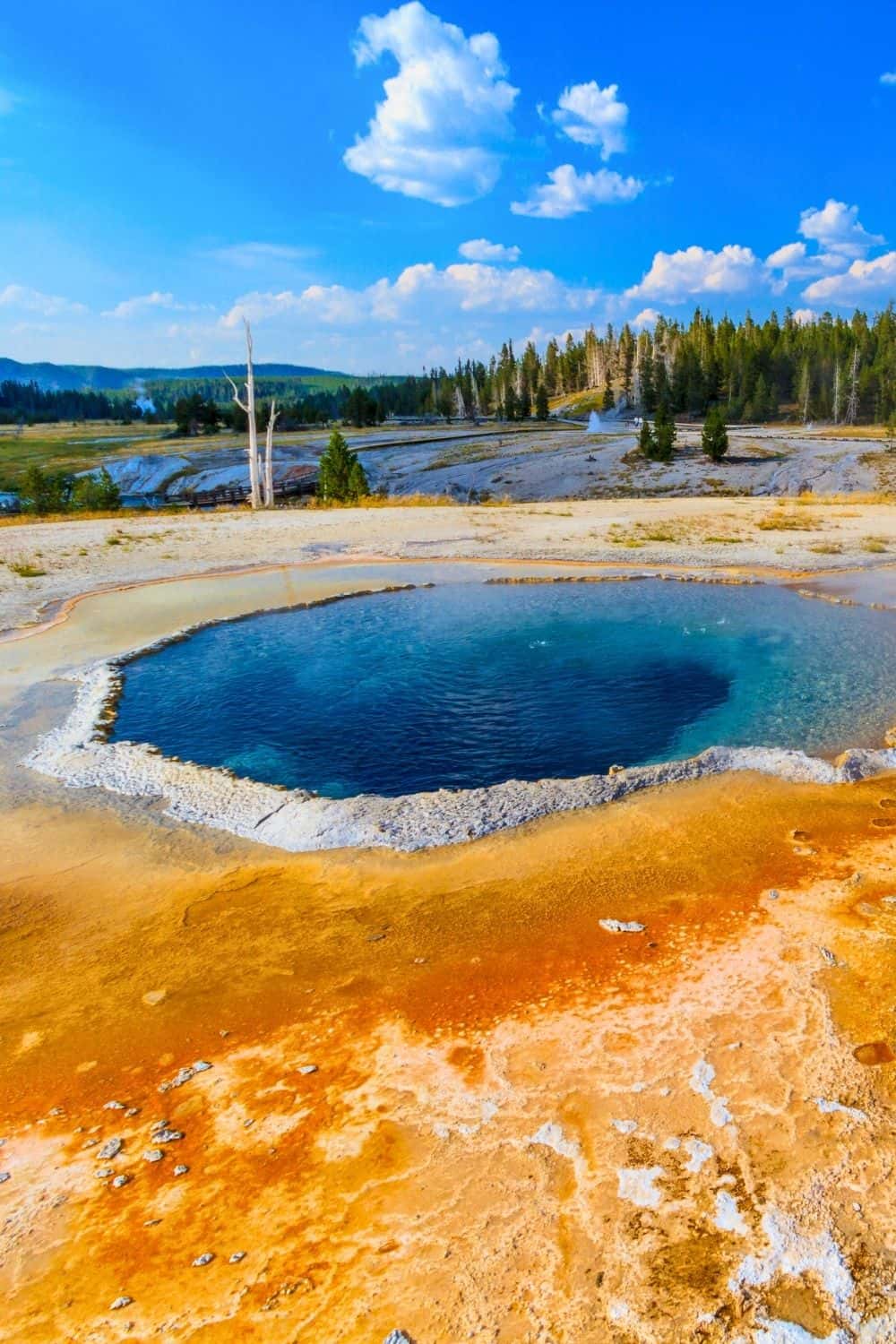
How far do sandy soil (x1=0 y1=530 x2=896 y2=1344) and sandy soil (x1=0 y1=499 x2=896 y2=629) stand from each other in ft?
46.1

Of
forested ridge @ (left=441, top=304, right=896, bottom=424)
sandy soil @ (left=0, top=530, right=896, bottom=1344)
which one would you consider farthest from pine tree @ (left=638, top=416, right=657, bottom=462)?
sandy soil @ (left=0, top=530, right=896, bottom=1344)

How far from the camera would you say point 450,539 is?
1136 inches

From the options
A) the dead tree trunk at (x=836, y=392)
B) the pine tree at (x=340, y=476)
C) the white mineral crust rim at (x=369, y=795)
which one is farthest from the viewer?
the dead tree trunk at (x=836, y=392)

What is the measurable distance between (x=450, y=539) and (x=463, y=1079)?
24.7 m

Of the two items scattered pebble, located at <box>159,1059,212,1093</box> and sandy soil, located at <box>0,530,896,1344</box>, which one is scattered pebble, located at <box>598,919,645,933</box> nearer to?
sandy soil, located at <box>0,530,896,1344</box>

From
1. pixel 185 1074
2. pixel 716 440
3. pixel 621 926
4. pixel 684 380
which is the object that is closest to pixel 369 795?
pixel 621 926

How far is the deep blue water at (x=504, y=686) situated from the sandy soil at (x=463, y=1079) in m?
2.23

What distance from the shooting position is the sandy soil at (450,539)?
2398 cm

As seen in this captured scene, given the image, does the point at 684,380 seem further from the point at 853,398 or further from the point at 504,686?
the point at 504,686

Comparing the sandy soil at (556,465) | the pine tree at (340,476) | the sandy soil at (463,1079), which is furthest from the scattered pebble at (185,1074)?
the sandy soil at (556,465)

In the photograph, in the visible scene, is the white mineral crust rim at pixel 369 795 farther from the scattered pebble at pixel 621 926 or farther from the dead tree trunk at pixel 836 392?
the dead tree trunk at pixel 836 392

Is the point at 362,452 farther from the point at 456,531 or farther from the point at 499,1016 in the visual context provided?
the point at 499,1016

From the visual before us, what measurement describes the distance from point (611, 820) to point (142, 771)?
6.27m

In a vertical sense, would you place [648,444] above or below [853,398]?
below
